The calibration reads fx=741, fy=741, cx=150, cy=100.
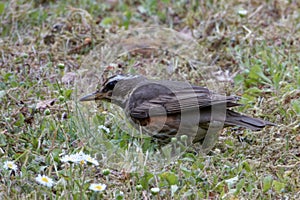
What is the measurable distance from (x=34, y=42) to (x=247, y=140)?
3.23m

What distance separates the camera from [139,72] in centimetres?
820

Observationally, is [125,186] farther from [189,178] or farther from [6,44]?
[6,44]

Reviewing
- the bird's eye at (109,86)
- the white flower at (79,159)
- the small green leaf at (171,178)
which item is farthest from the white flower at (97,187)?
the bird's eye at (109,86)

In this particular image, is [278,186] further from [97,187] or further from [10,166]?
[10,166]

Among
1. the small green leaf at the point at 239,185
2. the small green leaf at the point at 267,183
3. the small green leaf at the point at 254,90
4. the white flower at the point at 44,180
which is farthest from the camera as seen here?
the small green leaf at the point at 254,90

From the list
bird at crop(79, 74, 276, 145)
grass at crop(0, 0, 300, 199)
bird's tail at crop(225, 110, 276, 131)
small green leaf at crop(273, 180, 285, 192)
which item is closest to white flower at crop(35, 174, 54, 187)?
grass at crop(0, 0, 300, 199)

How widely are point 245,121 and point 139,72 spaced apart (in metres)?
2.08

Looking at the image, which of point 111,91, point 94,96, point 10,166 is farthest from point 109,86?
point 10,166

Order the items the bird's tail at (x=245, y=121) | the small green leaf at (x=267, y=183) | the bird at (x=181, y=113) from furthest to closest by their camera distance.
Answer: the bird at (x=181, y=113), the bird's tail at (x=245, y=121), the small green leaf at (x=267, y=183)

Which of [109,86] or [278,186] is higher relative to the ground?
[109,86]

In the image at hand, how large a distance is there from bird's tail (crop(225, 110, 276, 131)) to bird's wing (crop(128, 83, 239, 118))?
116mm

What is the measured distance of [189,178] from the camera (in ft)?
18.6

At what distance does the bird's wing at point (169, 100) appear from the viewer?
21.2ft

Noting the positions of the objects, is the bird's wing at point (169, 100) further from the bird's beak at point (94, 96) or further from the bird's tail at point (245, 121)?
the bird's beak at point (94, 96)
